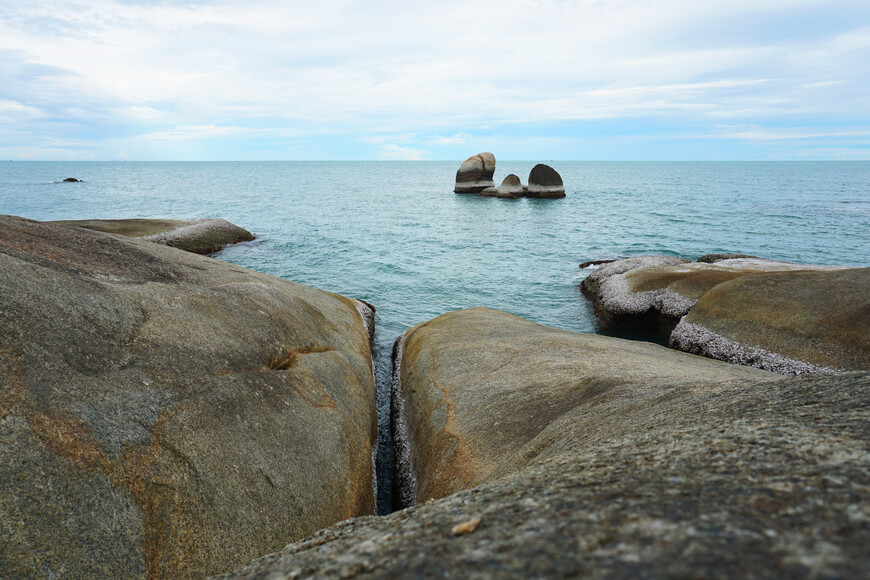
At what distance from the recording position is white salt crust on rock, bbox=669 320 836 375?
12.5m

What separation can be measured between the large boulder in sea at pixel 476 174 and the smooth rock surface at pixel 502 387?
75286 mm

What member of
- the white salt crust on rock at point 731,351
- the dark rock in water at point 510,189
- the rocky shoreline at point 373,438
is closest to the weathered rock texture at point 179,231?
the rocky shoreline at point 373,438

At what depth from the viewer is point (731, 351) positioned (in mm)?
13930

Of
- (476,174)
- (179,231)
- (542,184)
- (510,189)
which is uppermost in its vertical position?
(476,174)

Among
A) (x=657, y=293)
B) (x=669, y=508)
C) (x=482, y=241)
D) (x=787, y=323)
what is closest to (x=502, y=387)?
(x=669, y=508)

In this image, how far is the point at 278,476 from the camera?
639 cm

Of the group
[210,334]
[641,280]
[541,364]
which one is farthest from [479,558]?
[641,280]

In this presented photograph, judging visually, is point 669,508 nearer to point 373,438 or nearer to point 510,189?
point 373,438

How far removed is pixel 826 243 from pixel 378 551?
166 ft

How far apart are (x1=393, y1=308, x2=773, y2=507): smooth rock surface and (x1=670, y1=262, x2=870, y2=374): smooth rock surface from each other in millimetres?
3080

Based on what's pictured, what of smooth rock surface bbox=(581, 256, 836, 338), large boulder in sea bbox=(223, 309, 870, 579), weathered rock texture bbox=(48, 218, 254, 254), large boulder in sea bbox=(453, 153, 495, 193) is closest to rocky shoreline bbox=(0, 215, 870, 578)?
large boulder in sea bbox=(223, 309, 870, 579)

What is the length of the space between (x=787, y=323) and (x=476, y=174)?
251ft

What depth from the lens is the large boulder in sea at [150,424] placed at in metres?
4.61

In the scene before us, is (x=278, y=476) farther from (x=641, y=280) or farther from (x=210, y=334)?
(x=641, y=280)
